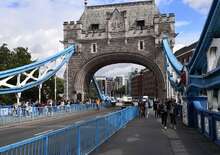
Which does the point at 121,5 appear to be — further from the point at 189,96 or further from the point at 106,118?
the point at 106,118

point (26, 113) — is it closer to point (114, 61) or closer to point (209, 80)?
point (209, 80)

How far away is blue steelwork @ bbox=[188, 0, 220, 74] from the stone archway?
31.1 meters

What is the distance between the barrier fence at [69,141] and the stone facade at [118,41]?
36209mm

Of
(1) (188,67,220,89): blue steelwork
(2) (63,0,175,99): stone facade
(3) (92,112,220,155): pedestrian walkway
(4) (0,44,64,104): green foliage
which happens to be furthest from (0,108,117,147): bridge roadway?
(4) (0,44,64,104): green foliage

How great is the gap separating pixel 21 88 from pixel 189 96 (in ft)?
60.6

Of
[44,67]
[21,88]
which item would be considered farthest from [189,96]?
[44,67]

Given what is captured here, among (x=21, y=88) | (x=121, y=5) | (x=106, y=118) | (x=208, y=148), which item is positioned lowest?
(x=208, y=148)

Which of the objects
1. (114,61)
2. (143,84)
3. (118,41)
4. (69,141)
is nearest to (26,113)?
(69,141)

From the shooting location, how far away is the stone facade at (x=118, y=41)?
1939 inches

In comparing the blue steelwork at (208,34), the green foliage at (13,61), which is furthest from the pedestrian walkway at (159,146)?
the green foliage at (13,61)

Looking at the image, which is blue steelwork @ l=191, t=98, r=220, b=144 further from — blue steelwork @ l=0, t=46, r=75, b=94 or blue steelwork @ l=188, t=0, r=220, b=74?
blue steelwork @ l=0, t=46, r=75, b=94

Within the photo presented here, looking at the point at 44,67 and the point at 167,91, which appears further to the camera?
the point at 167,91

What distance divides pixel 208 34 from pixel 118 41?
3837 cm

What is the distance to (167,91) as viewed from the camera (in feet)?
151
